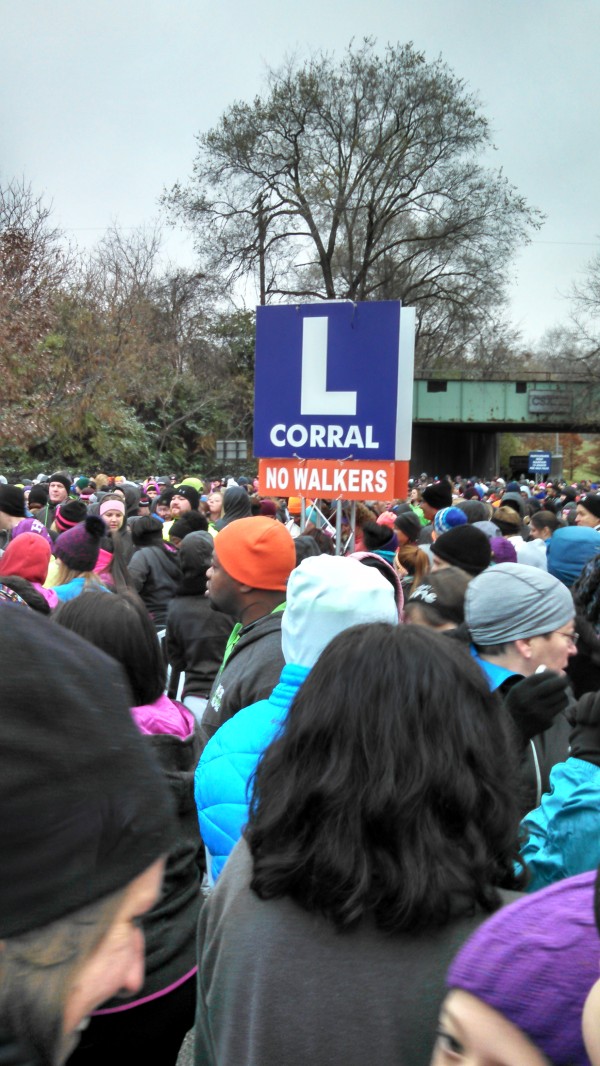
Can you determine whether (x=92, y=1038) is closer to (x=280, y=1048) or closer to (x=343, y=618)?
(x=280, y=1048)

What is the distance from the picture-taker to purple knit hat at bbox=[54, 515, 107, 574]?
5.71 meters

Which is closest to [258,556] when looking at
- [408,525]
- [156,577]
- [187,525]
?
[156,577]

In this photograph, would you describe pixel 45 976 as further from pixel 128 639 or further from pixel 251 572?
pixel 251 572

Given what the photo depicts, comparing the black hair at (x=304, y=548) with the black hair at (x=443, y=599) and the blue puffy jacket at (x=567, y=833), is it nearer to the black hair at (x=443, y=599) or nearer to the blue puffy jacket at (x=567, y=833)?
the black hair at (x=443, y=599)

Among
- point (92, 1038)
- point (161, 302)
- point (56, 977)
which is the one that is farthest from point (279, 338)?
point (161, 302)

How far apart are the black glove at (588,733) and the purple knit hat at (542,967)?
1.03 meters

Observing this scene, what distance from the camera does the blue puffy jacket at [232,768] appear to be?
2221mm

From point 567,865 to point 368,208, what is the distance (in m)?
40.5

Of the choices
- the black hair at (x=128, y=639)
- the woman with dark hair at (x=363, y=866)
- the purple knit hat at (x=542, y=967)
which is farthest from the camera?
the black hair at (x=128, y=639)

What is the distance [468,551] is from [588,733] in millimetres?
2990

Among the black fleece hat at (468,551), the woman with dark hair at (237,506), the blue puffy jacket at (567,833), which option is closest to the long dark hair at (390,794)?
the blue puffy jacket at (567,833)

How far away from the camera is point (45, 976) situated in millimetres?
894

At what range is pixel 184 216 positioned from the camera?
3816cm

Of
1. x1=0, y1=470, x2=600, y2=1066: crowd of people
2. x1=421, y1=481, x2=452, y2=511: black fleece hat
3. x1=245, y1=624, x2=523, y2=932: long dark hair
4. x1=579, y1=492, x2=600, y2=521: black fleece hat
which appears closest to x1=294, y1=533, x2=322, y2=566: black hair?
x1=579, y1=492, x2=600, y2=521: black fleece hat
